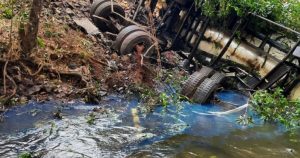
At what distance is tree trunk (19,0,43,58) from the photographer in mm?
6930

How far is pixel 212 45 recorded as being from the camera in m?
9.98

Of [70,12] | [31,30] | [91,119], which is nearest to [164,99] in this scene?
[91,119]

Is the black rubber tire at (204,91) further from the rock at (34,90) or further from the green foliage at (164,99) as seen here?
the rock at (34,90)

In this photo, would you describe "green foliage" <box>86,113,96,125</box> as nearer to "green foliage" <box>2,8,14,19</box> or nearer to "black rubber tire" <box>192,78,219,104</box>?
"black rubber tire" <box>192,78,219,104</box>

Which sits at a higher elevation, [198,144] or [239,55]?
[239,55]

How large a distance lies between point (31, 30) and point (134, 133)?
2.94m

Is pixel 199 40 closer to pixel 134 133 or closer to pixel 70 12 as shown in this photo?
pixel 70 12

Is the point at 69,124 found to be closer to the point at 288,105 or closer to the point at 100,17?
the point at 288,105

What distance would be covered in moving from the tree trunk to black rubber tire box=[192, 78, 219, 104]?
143 inches

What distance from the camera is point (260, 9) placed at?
8.50 meters

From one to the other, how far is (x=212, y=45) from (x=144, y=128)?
4374mm

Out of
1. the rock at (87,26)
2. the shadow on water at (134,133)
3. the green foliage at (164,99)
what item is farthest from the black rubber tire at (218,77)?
the rock at (87,26)

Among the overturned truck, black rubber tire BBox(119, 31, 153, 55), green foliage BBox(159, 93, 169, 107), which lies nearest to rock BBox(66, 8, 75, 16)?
the overturned truck

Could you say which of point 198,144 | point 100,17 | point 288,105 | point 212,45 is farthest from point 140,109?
point 100,17
